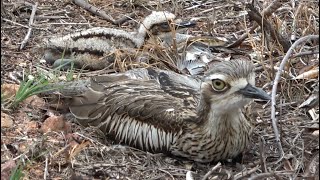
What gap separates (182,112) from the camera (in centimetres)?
456

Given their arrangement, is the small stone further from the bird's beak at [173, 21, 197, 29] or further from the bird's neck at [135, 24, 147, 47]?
the bird's beak at [173, 21, 197, 29]

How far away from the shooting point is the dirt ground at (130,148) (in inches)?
171

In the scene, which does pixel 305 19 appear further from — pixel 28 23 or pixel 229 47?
pixel 28 23

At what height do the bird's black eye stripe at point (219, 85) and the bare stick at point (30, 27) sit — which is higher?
the bare stick at point (30, 27)

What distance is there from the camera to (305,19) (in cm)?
610

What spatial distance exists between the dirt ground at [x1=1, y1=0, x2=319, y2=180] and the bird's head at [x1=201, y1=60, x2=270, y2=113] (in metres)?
0.28

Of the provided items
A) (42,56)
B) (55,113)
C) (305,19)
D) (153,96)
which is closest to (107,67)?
(42,56)

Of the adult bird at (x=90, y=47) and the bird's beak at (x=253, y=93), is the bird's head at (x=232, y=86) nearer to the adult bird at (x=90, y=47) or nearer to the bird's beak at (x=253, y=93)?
the bird's beak at (x=253, y=93)

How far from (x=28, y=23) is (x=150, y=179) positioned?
105 inches

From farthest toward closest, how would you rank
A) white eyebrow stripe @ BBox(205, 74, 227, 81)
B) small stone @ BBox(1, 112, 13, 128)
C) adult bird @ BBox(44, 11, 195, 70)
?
adult bird @ BBox(44, 11, 195, 70)
small stone @ BBox(1, 112, 13, 128)
white eyebrow stripe @ BBox(205, 74, 227, 81)

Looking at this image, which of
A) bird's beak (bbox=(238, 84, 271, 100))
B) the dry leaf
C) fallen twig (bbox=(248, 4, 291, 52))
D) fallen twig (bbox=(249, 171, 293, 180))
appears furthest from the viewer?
fallen twig (bbox=(248, 4, 291, 52))

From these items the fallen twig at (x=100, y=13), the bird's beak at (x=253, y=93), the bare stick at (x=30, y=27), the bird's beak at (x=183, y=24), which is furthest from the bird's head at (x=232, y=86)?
the fallen twig at (x=100, y=13)

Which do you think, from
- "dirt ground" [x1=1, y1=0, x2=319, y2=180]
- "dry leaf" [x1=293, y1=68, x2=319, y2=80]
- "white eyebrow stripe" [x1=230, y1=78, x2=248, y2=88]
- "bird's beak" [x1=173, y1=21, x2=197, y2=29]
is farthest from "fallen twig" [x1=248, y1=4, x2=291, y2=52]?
"white eyebrow stripe" [x1=230, y1=78, x2=248, y2=88]

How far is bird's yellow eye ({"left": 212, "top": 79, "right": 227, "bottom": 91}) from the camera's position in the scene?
13.9 feet
